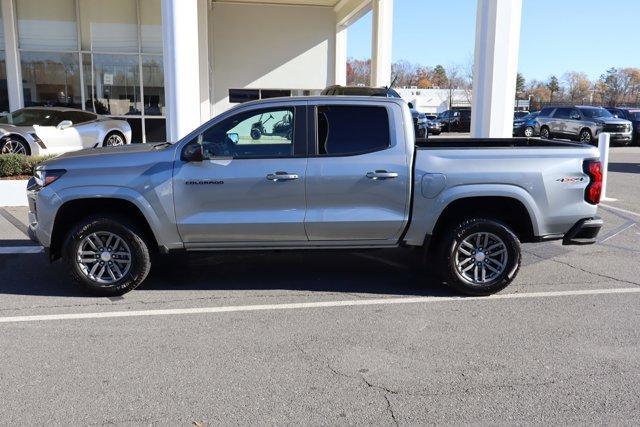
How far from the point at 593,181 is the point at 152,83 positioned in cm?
1709

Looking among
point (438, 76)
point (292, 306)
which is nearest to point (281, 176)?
point (292, 306)

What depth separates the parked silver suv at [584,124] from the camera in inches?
1048

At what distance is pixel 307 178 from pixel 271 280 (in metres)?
1.36

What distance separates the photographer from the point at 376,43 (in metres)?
22.5

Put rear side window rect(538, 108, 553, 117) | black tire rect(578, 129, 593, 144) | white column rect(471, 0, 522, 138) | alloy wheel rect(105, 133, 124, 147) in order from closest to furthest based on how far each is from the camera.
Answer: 1. white column rect(471, 0, 522, 138)
2. alloy wheel rect(105, 133, 124, 147)
3. black tire rect(578, 129, 593, 144)
4. rear side window rect(538, 108, 553, 117)

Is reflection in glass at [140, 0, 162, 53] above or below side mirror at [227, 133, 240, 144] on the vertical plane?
above

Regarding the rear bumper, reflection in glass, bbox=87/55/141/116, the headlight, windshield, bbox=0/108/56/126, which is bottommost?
the rear bumper

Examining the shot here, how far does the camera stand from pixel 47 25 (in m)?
18.9

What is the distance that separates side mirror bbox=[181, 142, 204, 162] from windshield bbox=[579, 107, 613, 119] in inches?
1028

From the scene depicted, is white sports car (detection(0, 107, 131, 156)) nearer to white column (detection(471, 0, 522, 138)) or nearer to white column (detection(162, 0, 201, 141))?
white column (detection(162, 0, 201, 141))

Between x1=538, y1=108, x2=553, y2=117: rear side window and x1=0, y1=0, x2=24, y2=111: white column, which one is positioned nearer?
x1=0, y1=0, x2=24, y2=111: white column

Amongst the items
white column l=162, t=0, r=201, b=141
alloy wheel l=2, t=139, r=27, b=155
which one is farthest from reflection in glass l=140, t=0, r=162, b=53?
white column l=162, t=0, r=201, b=141

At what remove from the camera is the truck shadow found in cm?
595

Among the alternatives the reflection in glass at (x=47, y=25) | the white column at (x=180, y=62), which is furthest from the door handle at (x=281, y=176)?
the reflection in glass at (x=47, y=25)
